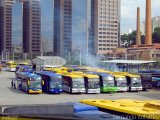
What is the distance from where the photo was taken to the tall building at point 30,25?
360 feet

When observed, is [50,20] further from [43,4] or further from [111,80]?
[111,80]

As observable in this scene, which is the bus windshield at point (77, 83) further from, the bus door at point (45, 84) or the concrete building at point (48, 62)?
the concrete building at point (48, 62)

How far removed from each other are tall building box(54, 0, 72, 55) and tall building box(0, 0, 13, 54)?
27.2 metres

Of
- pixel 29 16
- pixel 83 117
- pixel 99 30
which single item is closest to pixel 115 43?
pixel 99 30

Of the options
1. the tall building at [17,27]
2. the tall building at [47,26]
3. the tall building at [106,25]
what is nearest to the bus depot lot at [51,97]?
the tall building at [106,25]

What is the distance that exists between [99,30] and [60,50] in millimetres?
12754

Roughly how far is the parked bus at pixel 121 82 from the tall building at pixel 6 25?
87.8 metres

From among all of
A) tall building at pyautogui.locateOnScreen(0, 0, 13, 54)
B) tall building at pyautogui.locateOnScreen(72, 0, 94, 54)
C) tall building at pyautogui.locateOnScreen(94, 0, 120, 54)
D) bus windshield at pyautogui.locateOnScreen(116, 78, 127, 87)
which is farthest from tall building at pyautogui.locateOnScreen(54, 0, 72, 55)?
bus windshield at pyautogui.locateOnScreen(116, 78, 127, 87)

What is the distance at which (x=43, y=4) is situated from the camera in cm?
10700

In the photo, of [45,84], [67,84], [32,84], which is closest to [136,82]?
[67,84]

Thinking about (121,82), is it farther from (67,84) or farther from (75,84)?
(67,84)

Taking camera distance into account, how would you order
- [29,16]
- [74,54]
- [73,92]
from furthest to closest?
[29,16]
[74,54]
[73,92]

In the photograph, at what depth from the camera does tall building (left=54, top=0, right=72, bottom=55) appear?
302ft

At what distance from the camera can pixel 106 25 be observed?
103m
